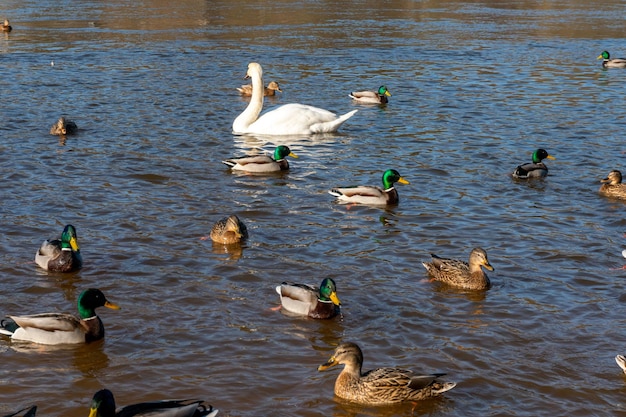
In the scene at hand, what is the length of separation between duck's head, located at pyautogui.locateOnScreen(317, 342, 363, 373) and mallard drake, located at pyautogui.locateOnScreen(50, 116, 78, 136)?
1278 cm

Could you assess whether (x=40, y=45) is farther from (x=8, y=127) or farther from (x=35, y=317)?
(x=35, y=317)

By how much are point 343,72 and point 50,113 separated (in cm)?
1080

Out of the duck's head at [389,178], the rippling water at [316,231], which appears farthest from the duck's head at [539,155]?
the duck's head at [389,178]

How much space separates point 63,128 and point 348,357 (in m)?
13.0

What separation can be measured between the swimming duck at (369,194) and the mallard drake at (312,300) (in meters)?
4.72

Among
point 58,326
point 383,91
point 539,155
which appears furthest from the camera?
point 383,91

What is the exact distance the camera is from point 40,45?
36.1 metres

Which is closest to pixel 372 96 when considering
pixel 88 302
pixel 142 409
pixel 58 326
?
pixel 88 302

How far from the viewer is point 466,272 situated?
12.8m

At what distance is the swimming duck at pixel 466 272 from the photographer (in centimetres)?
1277

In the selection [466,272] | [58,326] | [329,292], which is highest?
[329,292]

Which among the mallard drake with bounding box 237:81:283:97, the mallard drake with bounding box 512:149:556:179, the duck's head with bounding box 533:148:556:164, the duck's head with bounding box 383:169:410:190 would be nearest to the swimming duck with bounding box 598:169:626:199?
the mallard drake with bounding box 512:149:556:179

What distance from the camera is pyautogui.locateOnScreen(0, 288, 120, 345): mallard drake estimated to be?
1087 cm

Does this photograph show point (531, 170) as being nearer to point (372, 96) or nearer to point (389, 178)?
point (389, 178)
